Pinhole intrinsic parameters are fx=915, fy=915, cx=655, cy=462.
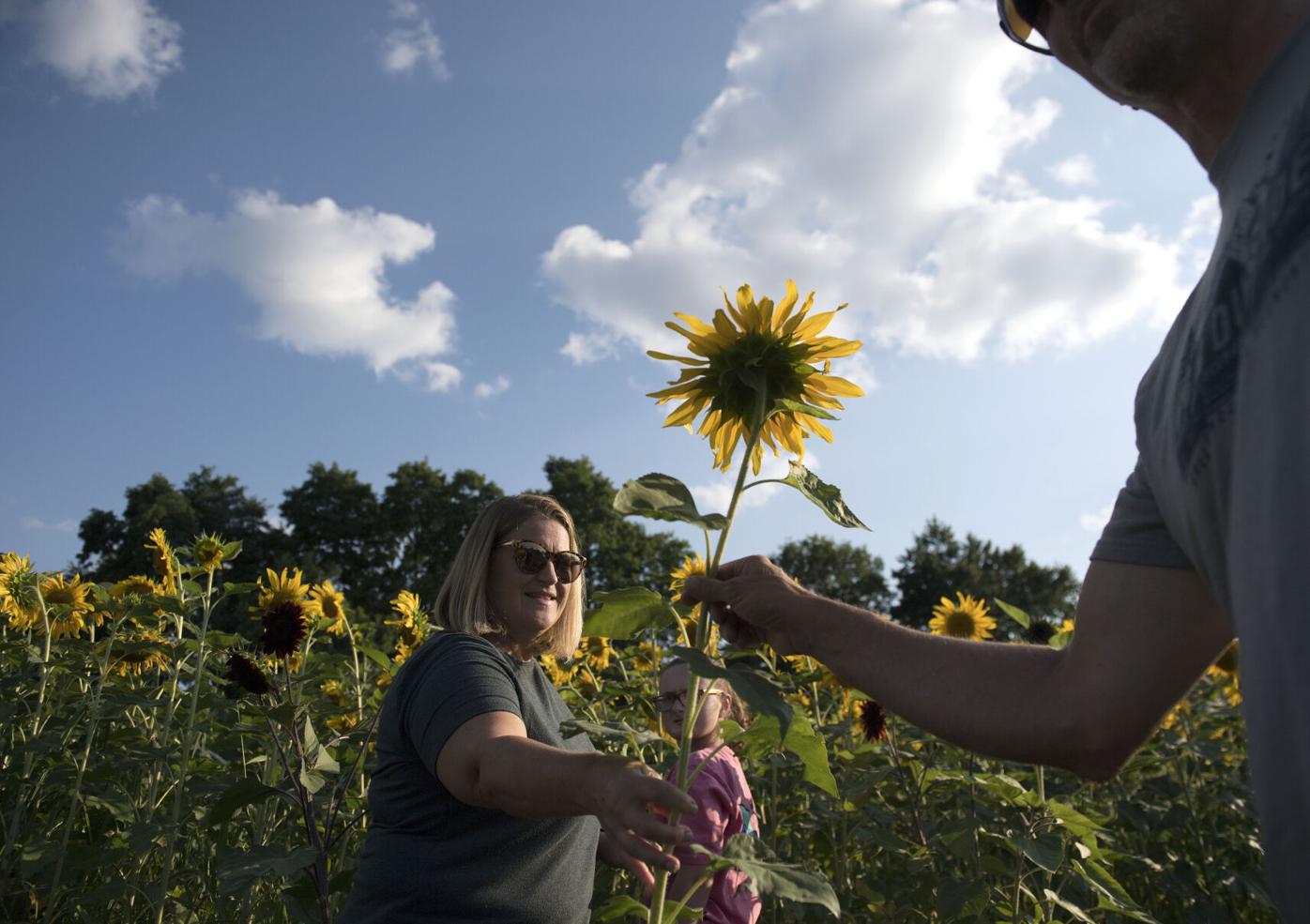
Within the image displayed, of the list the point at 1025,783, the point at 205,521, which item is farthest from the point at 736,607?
the point at 205,521

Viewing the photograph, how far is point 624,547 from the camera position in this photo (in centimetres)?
3397

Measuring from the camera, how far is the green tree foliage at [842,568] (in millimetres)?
42844

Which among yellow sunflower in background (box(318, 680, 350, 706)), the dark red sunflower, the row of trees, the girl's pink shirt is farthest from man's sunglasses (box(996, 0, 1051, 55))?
the row of trees

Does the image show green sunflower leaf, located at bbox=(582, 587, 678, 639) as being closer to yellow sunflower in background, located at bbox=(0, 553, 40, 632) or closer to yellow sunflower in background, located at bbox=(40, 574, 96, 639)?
yellow sunflower in background, located at bbox=(0, 553, 40, 632)

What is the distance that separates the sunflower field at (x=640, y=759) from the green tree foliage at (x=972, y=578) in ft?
128

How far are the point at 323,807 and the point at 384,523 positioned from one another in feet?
110

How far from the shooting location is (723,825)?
2824 mm

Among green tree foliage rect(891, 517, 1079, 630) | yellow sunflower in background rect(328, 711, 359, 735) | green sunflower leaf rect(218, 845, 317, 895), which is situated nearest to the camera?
green sunflower leaf rect(218, 845, 317, 895)

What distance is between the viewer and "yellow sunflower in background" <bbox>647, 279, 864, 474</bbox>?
1.55m

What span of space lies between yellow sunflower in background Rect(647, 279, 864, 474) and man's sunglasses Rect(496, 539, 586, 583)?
998 mm

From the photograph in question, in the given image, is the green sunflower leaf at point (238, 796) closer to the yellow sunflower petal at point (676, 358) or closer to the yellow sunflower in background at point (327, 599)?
the yellow sunflower petal at point (676, 358)

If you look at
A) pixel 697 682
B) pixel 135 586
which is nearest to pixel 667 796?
pixel 697 682

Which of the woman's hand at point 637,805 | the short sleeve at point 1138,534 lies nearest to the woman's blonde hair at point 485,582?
the woman's hand at point 637,805

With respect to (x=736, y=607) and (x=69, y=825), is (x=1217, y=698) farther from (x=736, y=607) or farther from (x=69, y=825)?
(x=69, y=825)
